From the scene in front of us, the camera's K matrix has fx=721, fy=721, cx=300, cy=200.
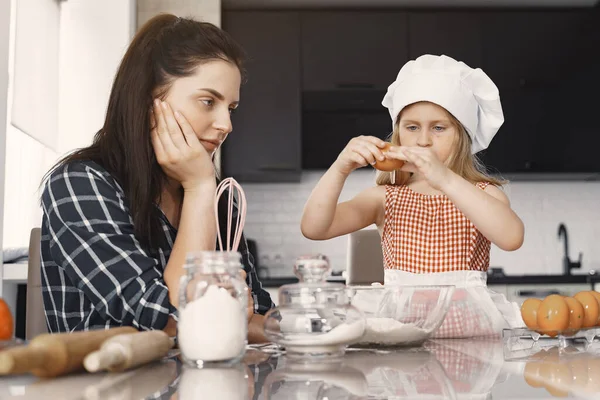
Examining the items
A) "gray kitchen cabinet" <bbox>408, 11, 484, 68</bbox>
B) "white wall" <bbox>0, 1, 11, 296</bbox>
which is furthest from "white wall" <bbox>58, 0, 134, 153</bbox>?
"gray kitchen cabinet" <bbox>408, 11, 484, 68</bbox>

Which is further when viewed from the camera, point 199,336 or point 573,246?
point 573,246

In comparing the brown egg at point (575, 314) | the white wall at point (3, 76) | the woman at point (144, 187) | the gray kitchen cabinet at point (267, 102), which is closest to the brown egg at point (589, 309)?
the brown egg at point (575, 314)

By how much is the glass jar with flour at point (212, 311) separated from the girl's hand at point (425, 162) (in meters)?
0.87

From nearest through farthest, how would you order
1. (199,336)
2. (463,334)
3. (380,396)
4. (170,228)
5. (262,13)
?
(380,396) → (199,336) → (463,334) → (170,228) → (262,13)

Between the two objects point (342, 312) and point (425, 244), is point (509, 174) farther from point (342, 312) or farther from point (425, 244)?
point (342, 312)

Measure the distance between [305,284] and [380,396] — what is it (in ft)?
0.89

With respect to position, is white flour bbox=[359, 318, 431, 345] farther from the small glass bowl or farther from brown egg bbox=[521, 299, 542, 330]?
brown egg bbox=[521, 299, 542, 330]

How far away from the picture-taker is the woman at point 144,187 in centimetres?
122

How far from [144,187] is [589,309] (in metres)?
0.84

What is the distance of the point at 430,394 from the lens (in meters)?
0.64

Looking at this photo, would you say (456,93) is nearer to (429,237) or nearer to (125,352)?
(429,237)

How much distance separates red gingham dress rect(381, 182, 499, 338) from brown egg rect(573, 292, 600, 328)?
0.79 metres

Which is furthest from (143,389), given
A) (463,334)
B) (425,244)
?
(425,244)

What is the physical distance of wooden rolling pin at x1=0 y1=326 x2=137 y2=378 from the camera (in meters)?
0.67
